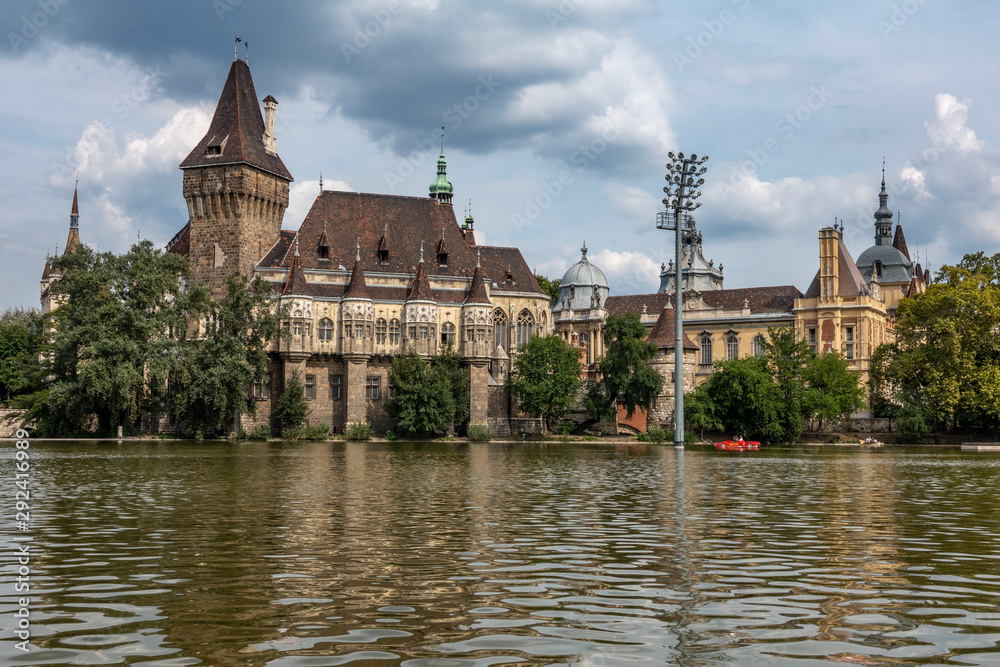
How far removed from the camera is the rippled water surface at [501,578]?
7.19 m

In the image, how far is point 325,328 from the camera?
243 feet

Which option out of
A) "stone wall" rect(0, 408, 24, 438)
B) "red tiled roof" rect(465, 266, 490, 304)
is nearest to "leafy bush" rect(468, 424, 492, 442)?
"red tiled roof" rect(465, 266, 490, 304)

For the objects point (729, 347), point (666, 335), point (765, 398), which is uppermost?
point (729, 347)

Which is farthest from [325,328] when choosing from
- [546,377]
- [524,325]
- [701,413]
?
[701,413]

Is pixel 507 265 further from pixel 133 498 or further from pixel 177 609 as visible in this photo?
pixel 177 609

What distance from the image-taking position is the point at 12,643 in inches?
282

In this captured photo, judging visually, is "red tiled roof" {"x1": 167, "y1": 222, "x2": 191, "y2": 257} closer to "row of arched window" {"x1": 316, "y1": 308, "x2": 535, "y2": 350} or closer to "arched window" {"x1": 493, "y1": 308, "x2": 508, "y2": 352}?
"row of arched window" {"x1": 316, "y1": 308, "x2": 535, "y2": 350}

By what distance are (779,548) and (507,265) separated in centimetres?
6998

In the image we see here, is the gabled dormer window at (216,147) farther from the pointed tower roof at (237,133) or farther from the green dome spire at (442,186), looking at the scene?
the green dome spire at (442,186)

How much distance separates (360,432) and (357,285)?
12.8m

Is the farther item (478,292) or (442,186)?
(442,186)

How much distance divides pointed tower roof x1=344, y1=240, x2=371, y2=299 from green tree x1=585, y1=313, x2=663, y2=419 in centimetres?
1960

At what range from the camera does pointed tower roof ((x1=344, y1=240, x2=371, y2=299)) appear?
74000mm

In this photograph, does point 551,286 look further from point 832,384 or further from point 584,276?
point 832,384
